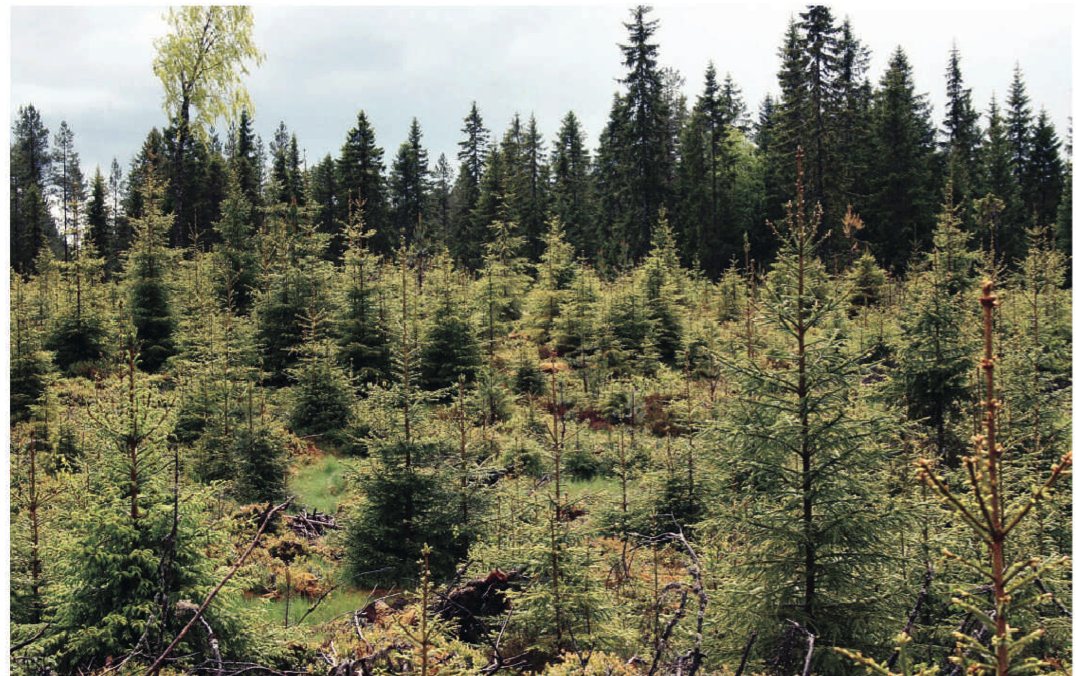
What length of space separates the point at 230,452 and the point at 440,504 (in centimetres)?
406

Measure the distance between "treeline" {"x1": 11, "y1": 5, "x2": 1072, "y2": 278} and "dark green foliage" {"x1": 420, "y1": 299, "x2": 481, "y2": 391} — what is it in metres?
14.9

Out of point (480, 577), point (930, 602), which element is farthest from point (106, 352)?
point (930, 602)

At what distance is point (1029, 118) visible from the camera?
45.8 m

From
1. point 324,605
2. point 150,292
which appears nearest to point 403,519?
point 324,605

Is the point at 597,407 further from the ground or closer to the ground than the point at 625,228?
closer to the ground

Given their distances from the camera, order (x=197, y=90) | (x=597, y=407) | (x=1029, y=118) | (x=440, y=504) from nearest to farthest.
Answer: (x=440, y=504)
(x=597, y=407)
(x=197, y=90)
(x=1029, y=118)

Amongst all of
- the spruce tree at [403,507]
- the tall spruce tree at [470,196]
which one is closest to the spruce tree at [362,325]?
the spruce tree at [403,507]

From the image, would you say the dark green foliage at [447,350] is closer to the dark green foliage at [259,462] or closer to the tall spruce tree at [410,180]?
the dark green foliage at [259,462]

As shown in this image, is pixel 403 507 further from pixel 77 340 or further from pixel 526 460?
pixel 77 340

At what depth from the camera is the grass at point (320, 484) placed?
36.8ft

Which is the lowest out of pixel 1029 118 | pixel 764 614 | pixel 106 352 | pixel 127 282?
pixel 764 614

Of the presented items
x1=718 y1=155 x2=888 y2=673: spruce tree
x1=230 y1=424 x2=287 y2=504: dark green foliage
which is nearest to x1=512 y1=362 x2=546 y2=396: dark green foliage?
x1=230 y1=424 x2=287 y2=504: dark green foliage

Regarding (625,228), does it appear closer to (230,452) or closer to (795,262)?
(230,452)

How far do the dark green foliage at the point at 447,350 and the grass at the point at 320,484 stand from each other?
3.11 m
